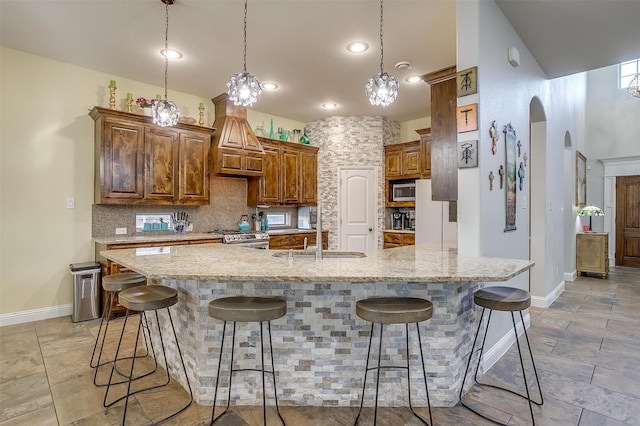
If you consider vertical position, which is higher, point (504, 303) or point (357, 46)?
point (357, 46)

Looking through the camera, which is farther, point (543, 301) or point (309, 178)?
point (309, 178)

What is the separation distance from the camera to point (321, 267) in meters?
2.01

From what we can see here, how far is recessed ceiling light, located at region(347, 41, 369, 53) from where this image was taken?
11.7 feet

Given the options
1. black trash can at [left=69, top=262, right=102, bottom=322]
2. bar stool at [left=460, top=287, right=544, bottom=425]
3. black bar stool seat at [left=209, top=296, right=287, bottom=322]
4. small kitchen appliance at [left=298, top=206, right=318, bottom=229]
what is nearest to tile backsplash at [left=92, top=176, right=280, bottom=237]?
black trash can at [left=69, top=262, right=102, bottom=322]

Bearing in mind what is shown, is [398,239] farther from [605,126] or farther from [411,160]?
[605,126]

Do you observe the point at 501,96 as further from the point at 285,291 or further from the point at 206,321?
the point at 206,321

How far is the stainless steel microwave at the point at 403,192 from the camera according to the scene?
5.99 metres

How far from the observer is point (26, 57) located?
380cm

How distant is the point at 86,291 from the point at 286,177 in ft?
10.6

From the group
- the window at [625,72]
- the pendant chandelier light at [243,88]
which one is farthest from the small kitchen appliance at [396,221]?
the window at [625,72]

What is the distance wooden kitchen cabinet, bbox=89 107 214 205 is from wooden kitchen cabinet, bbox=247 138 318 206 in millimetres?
948

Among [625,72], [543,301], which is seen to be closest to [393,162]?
[543,301]

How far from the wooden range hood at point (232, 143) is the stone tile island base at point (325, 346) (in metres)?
3.06

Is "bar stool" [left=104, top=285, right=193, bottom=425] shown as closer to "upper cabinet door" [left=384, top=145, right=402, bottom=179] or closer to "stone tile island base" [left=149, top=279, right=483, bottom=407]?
"stone tile island base" [left=149, top=279, right=483, bottom=407]
